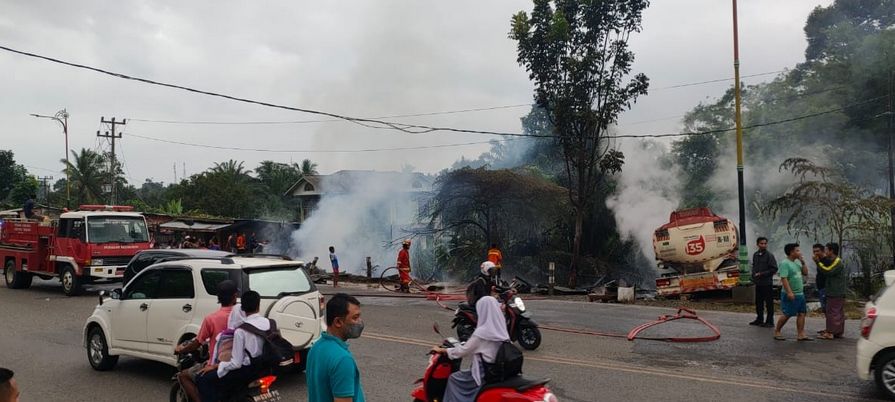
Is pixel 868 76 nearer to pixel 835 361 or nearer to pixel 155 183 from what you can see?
pixel 835 361

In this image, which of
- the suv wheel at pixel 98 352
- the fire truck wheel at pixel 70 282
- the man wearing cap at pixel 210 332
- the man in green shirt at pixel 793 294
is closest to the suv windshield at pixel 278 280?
the man wearing cap at pixel 210 332

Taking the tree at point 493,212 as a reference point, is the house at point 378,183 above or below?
above

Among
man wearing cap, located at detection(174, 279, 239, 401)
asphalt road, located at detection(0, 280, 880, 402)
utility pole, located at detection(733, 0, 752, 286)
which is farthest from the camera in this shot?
utility pole, located at detection(733, 0, 752, 286)

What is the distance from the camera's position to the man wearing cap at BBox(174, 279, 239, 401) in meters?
5.57

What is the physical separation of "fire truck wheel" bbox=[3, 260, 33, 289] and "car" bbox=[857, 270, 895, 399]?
2113cm

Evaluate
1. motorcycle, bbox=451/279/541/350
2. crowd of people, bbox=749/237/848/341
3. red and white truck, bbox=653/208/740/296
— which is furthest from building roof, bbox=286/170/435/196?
crowd of people, bbox=749/237/848/341

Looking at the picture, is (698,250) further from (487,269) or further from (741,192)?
(487,269)

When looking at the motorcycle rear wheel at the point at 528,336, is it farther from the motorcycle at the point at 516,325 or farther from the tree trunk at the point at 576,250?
the tree trunk at the point at 576,250

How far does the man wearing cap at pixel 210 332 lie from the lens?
5574mm

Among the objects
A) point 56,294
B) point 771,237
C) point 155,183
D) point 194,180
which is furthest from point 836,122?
point 155,183

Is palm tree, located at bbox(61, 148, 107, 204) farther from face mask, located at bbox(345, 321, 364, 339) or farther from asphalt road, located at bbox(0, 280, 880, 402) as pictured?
face mask, located at bbox(345, 321, 364, 339)

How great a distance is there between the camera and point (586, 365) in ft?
28.2

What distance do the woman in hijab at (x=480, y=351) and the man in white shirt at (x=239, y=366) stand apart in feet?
5.27

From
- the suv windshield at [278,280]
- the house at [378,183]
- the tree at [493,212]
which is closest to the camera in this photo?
the suv windshield at [278,280]
